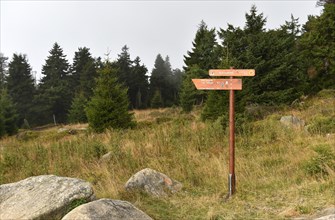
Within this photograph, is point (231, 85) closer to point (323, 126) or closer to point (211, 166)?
point (211, 166)

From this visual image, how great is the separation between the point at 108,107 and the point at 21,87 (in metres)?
39.0

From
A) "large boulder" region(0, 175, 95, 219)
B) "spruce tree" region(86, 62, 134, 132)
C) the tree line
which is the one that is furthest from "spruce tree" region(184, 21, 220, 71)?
"large boulder" region(0, 175, 95, 219)

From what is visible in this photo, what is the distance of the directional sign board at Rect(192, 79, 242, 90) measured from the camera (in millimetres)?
5578

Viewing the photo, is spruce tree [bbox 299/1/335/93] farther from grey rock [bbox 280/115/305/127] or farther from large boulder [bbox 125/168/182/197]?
large boulder [bbox 125/168/182/197]

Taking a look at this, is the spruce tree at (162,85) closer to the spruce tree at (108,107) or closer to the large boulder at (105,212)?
the spruce tree at (108,107)

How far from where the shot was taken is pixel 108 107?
14570 mm

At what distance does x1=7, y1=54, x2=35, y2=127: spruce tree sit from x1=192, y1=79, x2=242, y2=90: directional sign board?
4596 cm

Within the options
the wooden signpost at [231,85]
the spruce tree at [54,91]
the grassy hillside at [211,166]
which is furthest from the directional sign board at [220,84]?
the spruce tree at [54,91]

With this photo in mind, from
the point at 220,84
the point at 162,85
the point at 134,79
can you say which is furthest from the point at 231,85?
the point at 162,85

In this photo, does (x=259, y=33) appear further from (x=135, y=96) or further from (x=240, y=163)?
(x=135, y=96)

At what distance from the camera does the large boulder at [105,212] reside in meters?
3.40

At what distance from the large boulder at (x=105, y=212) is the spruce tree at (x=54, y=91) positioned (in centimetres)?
4551

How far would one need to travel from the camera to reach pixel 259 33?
787 inches

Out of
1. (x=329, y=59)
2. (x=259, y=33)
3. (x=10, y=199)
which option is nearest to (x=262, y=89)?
(x=259, y=33)
